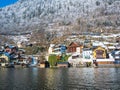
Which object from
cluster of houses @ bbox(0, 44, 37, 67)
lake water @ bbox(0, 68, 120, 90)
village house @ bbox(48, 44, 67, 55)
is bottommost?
lake water @ bbox(0, 68, 120, 90)

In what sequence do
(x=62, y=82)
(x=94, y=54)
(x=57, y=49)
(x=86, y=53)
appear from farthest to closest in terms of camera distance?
(x=57, y=49)
(x=86, y=53)
(x=94, y=54)
(x=62, y=82)

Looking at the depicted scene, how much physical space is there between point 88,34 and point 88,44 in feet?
100

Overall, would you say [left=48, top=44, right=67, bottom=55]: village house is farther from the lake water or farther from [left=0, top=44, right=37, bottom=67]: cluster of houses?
the lake water

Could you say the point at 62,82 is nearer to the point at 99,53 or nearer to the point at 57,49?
the point at 99,53

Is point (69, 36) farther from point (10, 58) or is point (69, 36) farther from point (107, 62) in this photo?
point (107, 62)

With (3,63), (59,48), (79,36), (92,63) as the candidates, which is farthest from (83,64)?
(79,36)


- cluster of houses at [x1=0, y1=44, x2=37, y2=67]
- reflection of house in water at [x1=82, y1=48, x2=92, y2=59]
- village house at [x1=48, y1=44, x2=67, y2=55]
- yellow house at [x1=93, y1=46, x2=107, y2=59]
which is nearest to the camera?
yellow house at [x1=93, y1=46, x2=107, y2=59]

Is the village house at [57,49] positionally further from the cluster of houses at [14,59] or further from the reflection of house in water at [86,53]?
the reflection of house in water at [86,53]

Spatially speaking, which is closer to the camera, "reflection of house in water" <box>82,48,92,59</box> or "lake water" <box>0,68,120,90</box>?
"lake water" <box>0,68,120,90</box>

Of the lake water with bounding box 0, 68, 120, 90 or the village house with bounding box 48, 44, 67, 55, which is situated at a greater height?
the village house with bounding box 48, 44, 67, 55

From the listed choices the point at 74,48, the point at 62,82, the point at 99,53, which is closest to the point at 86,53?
the point at 99,53

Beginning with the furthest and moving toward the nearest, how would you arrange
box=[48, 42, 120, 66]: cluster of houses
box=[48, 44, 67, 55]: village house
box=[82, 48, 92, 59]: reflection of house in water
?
box=[48, 44, 67, 55]: village house < box=[82, 48, 92, 59]: reflection of house in water < box=[48, 42, 120, 66]: cluster of houses

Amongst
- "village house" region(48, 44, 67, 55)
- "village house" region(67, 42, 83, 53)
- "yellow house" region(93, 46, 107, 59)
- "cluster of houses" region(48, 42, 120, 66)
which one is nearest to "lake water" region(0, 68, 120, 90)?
"cluster of houses" region(48, 42, 120, 66)

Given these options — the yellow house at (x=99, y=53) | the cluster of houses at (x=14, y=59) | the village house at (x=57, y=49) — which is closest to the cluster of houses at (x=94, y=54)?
the yellow house at (x=99, y=53)
